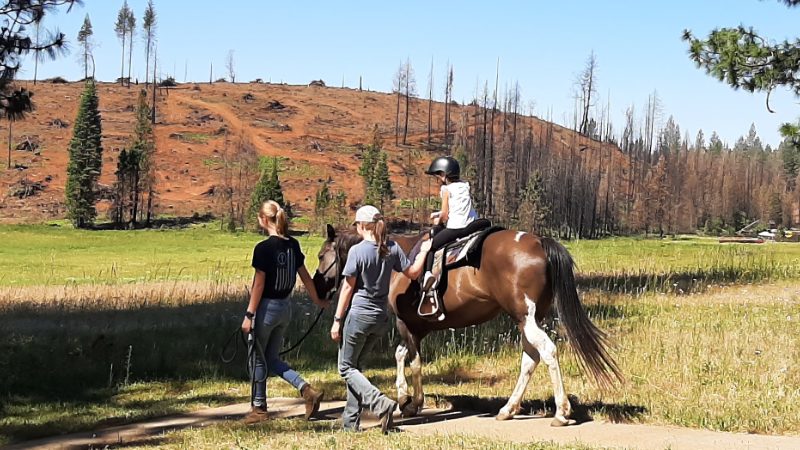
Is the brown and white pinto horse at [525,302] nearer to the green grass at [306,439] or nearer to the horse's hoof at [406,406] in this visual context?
the horse's hoof at [406,406]

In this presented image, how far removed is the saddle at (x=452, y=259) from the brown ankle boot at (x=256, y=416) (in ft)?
6.46

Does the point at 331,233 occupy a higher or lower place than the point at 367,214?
lower

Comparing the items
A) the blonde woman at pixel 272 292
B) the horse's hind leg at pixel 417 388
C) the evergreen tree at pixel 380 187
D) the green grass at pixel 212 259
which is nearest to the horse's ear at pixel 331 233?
the blonde woman at pixel 272 292

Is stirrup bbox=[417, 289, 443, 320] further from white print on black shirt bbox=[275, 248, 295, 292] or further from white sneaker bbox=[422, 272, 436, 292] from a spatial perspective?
white print on black shirt bbox=[275, 248, 295, 292]

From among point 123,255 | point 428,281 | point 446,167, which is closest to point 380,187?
point 123,255

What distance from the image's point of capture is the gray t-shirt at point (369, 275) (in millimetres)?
8648

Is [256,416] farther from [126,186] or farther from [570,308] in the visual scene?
[126,186]

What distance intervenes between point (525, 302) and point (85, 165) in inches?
3121

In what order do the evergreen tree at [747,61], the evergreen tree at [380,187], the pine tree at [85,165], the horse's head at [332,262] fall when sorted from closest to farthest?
the horse's head at [332,262] < the evergreen tree at [747,61] < the pine tree at [85,165] < the evergreen tree at [380,187]

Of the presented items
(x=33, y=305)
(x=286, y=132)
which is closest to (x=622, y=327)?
(x=33, y=305)

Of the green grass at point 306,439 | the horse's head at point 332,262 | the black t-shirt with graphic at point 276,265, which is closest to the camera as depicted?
the green grass at point 306,439

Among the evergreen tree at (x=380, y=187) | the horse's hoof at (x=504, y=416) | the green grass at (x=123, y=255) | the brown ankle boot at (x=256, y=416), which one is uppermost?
the evergreen tree at (x=380, y=187)

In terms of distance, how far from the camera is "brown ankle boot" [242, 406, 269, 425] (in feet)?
30.8

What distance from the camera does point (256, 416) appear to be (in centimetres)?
942
